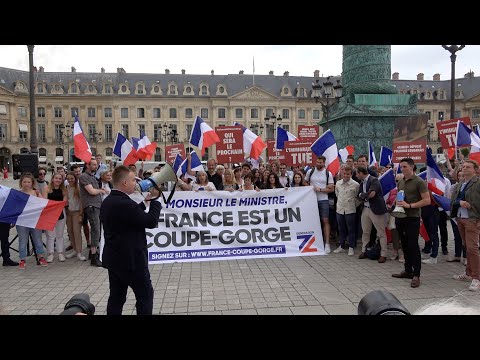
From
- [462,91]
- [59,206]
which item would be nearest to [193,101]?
[462,91]

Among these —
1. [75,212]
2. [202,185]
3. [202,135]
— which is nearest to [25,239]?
[75,212]

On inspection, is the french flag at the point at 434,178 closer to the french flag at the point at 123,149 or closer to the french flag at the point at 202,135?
the french flag at the point at 202,135

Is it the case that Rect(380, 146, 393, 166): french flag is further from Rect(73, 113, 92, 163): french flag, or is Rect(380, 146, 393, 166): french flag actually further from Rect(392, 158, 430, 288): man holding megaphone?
Rect(73, 113, 92, 163): french flag

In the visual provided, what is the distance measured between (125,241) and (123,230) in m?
0.11

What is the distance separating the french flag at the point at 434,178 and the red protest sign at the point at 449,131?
55.8 inches

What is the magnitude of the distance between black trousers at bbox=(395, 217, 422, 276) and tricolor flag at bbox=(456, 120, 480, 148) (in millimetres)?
3217

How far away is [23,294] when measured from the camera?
5.72m

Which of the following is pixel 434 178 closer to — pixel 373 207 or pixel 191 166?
pixel 373 207

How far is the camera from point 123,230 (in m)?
3.55

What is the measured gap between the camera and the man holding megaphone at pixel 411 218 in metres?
5.89

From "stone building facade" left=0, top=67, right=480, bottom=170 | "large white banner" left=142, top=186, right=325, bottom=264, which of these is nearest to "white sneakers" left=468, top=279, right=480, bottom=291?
"large white banner" left=142, top=186, right=325, bottom=264

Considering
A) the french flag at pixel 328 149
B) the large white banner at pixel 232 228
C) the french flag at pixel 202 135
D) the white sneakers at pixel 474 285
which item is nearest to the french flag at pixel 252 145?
the french flag at pixel 202 135
